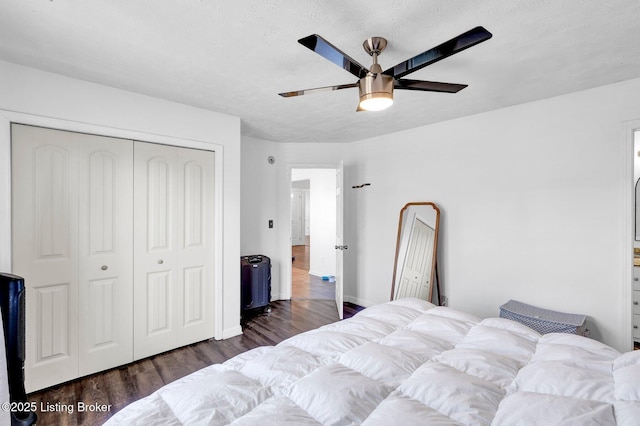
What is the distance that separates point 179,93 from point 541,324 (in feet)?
12.1

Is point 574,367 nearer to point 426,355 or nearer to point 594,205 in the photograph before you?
point 426,355

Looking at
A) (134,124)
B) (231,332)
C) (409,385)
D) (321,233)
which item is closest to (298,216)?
(321,233)

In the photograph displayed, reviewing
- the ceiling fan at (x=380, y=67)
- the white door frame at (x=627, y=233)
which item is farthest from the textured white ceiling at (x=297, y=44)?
the white door frame at (x=627, y=233)

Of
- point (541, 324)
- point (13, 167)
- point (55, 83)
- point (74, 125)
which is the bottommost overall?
point (541, 324)

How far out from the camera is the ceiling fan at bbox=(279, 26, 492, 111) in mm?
1322

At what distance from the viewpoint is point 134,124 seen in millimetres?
2670

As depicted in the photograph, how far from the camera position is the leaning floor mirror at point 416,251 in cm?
351

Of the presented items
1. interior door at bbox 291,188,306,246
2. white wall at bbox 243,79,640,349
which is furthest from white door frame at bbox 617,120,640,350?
interior door at bbox 291,188,306,246

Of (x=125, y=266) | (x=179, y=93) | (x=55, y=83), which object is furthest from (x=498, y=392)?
(x=55, y=83)

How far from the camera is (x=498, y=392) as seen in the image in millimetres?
1143

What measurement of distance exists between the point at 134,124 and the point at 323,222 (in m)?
4.14

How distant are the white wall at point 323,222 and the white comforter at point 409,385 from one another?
178 inches

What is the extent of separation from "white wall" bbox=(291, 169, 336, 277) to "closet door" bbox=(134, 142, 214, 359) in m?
3.25

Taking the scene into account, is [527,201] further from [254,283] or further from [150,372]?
[150,372]
